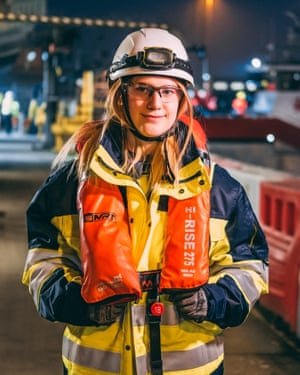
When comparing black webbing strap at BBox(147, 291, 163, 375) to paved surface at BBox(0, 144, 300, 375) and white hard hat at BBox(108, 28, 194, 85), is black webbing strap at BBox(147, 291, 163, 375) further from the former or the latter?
paved surface at BBox(0, 144, 300, 375)

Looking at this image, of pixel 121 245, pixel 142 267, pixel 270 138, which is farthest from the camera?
pixel 270 138

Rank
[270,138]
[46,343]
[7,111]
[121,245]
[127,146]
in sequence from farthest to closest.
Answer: [7,111] < [270,138] < [46,343] < [127,146] < [121,245]

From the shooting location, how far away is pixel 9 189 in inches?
820

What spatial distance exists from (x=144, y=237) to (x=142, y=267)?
0.30ft

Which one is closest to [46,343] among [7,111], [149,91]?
[149,91]

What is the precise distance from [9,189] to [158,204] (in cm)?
1806

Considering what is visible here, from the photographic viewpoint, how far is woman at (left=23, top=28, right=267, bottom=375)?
293 cm

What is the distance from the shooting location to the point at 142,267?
9.84 feet

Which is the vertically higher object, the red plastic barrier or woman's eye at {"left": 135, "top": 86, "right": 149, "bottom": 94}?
woman's eye at {"left": 135, "top": 86, "right": 149, "bottom": 94}

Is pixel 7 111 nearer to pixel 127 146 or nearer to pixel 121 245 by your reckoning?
pixel 127 146

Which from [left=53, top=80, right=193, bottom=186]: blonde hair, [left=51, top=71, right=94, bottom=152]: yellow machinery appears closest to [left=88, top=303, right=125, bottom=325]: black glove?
[left=53, top=80, right=193, bottom=186]: blonde hair

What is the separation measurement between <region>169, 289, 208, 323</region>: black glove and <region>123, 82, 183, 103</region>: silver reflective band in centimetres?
60

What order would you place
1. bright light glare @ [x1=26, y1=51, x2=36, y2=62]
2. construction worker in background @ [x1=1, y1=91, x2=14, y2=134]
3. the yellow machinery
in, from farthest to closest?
1. bright light glare @ [x1=26, y1=51, x2=36, y2=62]
2. construction worker in background @ [x1=1, y1=91, x2=14, y2=134]
3. the yellow machinery

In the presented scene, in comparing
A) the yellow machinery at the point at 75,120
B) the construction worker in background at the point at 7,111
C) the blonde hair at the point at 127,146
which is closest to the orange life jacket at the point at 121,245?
the blonde hair at the point at 127,146
